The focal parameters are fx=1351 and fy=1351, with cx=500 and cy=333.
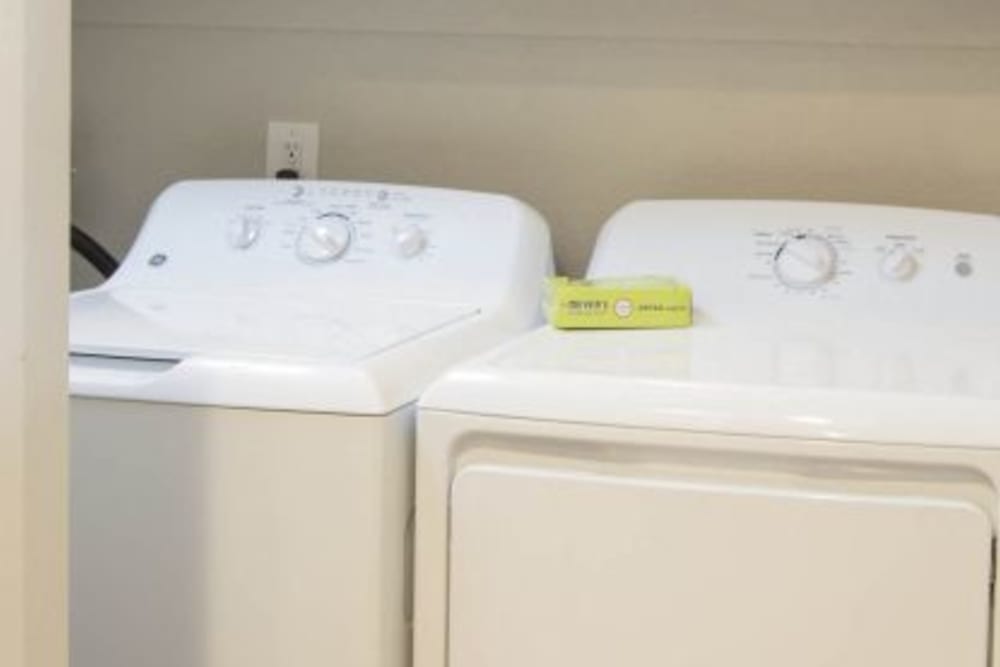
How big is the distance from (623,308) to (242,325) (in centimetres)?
41

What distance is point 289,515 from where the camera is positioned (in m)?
1.13

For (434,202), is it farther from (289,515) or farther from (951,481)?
(951,481)

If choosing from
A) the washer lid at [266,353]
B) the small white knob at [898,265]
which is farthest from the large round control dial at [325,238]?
the small white knob at [898,265]

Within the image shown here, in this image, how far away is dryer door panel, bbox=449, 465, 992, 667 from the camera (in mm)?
1057

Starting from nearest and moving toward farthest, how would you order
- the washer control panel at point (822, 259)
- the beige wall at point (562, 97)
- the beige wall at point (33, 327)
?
the beige wall at point (33, 327)
the washer control panel at point (822, 259)
the beige wall at point (562, 97)

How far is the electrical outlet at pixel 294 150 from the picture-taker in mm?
1981

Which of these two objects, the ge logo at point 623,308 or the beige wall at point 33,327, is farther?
the ge logo at point 623,308

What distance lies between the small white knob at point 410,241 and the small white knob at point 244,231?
18cm

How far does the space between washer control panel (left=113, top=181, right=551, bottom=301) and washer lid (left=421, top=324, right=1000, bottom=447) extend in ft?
1.15

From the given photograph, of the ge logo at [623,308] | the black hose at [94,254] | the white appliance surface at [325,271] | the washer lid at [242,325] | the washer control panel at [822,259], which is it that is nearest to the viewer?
the washer lid at [242,325]

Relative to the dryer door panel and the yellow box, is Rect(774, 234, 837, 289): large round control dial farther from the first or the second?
the dryer door panel

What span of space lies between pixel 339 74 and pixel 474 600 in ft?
3.44

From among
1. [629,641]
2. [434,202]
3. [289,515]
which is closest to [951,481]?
[629,641]

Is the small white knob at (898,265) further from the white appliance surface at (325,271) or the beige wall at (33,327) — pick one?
the beige wall at (33,327)
